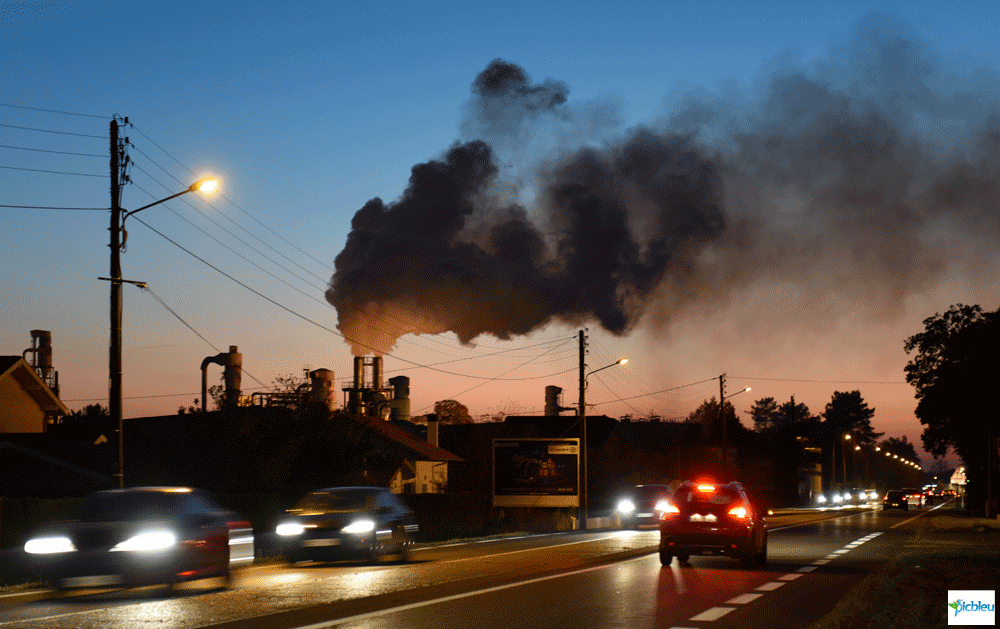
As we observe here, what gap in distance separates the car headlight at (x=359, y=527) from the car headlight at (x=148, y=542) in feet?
15.8

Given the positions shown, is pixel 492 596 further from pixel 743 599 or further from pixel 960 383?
pixel 960 383

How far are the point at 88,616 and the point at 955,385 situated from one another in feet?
246

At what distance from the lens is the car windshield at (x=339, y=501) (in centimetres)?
2088

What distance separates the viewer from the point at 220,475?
4272cm

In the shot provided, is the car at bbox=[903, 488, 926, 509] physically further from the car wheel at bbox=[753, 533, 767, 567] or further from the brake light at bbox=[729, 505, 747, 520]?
the brake light at bbox=[729, 505, 747, 520]

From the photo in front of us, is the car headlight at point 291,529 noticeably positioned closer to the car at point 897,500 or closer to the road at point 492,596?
the road at point 492,596

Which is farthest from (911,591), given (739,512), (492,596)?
(739,512)

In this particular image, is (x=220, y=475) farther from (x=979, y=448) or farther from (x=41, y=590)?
(x=979, y=448)

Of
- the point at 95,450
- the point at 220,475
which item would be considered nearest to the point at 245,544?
the point at 220,475

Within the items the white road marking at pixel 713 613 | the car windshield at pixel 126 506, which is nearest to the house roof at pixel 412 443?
the car windshield at pixel 126 506

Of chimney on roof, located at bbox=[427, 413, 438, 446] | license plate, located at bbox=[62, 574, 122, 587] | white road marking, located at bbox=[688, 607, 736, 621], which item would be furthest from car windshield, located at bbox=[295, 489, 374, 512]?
chimney on roof, located at bbox=[427, 413, 438, 446]

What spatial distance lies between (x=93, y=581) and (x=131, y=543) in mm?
673

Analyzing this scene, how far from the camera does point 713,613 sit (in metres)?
12.9

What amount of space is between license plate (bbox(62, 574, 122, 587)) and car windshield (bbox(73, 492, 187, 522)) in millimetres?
910
